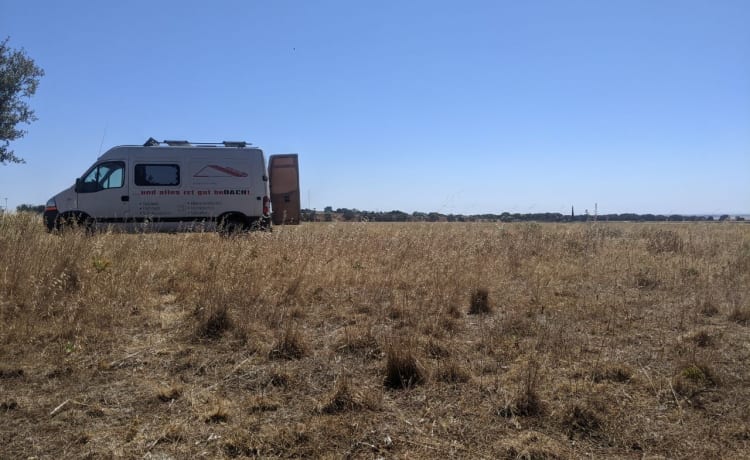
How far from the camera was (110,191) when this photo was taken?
13992mm

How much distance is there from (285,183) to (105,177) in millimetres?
7241

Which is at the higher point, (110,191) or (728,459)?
(110,191)

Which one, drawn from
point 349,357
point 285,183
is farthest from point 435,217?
point 349,357

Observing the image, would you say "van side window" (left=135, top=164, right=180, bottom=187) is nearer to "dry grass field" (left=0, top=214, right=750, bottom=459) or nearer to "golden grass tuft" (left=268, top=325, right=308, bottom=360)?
"dry grass field" (left=0, top=214, right=750, bottom=459)

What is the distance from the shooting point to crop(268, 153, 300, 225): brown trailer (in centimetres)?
2009

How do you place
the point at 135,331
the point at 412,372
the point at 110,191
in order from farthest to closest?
the point at 110,191, the point at 135,331, the point at 412,372

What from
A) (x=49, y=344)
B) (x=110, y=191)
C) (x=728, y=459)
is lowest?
(x=728, y=459)

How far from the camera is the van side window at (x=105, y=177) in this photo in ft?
45.9

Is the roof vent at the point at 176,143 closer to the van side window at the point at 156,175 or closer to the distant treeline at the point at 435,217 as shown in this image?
the van side window at the point at 156,175

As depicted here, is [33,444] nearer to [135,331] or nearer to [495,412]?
[135,331]

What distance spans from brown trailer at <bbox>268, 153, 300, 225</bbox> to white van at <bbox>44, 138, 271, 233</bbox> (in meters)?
5.05

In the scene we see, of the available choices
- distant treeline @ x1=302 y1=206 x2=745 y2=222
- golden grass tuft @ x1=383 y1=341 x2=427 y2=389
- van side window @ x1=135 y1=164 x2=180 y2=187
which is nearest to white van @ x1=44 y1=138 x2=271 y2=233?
van side window @ x1=135 y1=164 x2=180 y2=187

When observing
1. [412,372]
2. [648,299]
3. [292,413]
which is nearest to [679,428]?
[412,372]

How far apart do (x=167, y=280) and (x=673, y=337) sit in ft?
19.4
